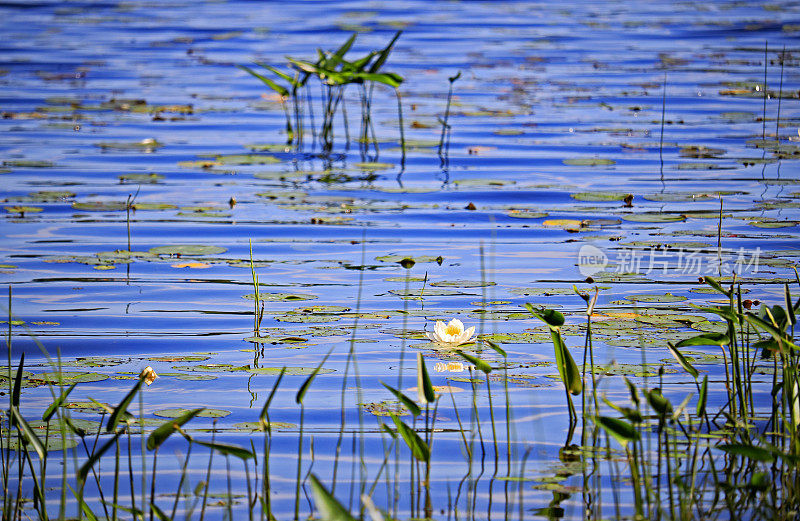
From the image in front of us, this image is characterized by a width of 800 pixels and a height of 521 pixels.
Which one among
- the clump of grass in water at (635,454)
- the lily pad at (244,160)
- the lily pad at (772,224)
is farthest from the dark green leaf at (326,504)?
the lily pad at (244,160)

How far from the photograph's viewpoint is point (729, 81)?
9.22 meters

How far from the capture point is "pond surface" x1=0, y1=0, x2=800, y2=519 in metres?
2.75

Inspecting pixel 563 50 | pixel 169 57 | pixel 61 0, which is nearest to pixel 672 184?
pixel 563 50

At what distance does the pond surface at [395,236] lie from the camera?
9.03 ft

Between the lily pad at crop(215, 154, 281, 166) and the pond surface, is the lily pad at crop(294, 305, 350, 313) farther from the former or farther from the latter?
the lily pad at crop(215, 154, 281, 166)

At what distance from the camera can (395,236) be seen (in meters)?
4.89

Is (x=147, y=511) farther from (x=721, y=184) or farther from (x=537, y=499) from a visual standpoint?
(x=721, y=184)

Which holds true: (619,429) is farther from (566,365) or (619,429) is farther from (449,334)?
(449,334)

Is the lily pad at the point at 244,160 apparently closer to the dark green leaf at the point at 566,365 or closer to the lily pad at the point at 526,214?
the lily pad at the point at 526,214

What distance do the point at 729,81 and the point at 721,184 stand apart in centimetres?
396

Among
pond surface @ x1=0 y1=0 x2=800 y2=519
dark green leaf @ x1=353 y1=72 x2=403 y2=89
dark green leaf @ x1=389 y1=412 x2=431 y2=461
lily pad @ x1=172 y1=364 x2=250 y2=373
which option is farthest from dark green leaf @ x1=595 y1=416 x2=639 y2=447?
dark green leaf @ x1=353 y1=72 x2=403 y2=89

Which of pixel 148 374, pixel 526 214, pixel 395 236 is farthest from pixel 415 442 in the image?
pixel 526 214

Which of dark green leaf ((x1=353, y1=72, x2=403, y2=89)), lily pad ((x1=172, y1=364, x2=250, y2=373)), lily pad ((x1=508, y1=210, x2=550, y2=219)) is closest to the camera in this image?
lily pad ((x1=172, y1=364, x2=250, y2=373))

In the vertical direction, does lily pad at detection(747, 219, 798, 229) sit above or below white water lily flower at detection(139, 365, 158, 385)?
above
